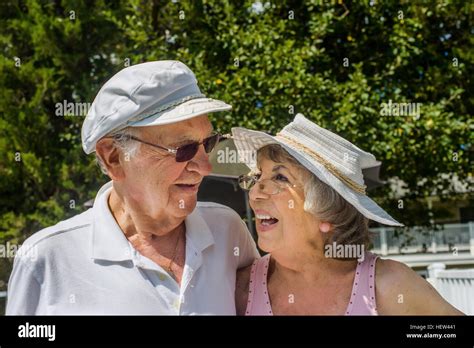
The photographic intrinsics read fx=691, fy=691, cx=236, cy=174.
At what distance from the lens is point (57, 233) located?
216 cm

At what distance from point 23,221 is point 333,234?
585 cm

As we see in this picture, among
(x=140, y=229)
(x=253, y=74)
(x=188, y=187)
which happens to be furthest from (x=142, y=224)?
(x=253, y=74)

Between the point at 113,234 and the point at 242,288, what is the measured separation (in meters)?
0.55

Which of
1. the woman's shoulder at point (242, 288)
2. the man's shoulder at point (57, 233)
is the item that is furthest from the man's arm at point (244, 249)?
the man's shoulder at point (57, 233)

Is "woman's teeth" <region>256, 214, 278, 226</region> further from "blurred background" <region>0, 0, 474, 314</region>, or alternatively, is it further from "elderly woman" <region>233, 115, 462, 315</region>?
"blurred background" <region>0, 0, 474, 314</region>

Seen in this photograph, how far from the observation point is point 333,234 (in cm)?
246

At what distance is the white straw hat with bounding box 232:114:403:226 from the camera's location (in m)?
2.34

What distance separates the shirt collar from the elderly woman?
8.1 inches

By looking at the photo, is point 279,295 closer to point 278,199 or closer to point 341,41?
point 278,199

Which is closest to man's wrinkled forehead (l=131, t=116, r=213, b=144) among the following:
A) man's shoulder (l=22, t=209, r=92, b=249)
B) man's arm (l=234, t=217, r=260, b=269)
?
man's shoulder (l=22, t=209, r=92, b=249)

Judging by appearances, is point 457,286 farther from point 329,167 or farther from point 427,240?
point 427,240

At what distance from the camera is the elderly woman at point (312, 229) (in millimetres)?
2342

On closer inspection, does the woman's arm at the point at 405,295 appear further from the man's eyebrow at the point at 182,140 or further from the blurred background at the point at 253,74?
the blurred background at the point at 253,74
